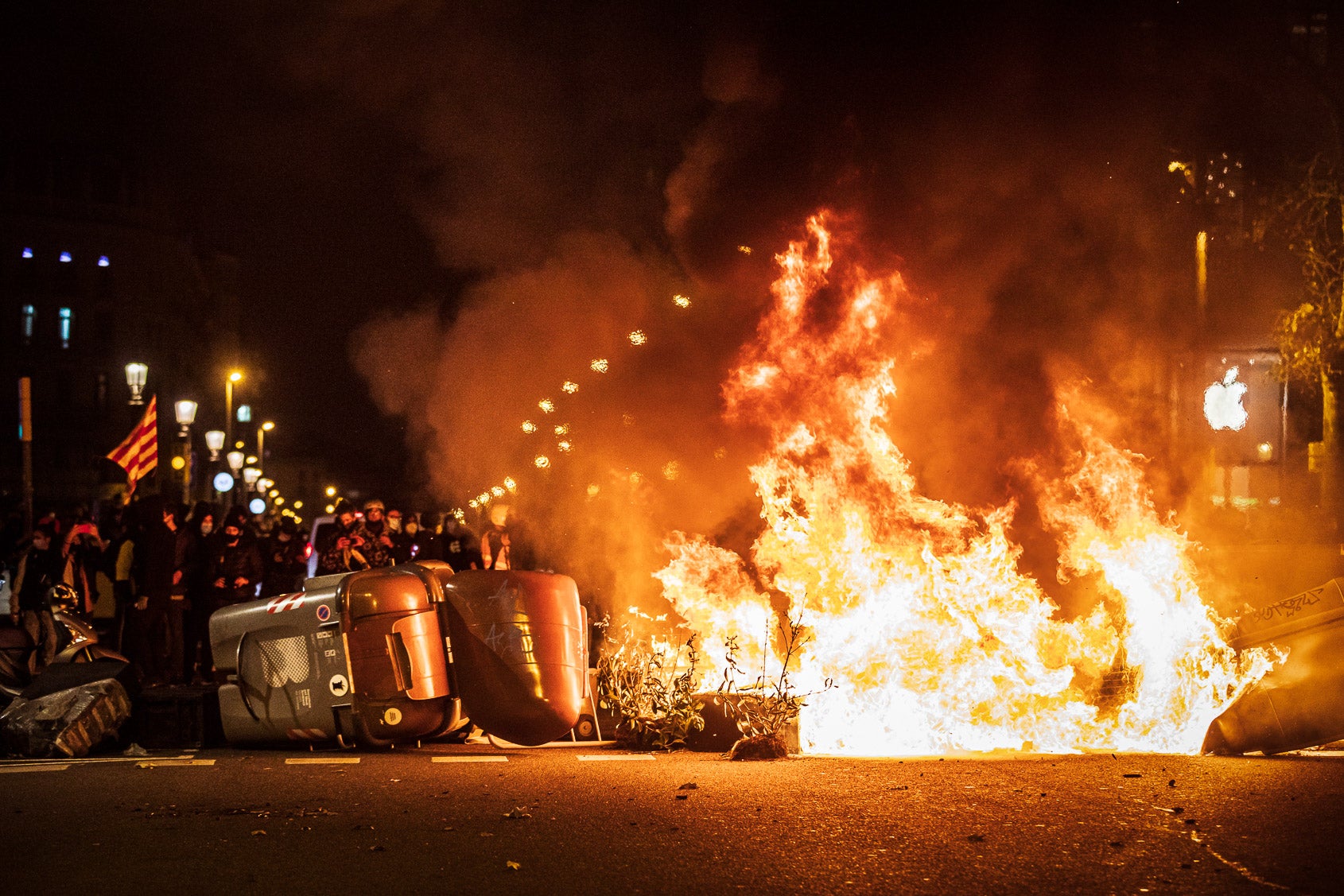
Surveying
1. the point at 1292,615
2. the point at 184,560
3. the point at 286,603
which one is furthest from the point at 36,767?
the point at 1292,615

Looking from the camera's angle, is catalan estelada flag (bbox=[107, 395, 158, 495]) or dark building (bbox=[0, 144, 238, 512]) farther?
dark building (bbox=[0, 144, 238, 512])

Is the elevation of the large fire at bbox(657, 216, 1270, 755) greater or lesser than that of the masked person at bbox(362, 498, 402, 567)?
lesser

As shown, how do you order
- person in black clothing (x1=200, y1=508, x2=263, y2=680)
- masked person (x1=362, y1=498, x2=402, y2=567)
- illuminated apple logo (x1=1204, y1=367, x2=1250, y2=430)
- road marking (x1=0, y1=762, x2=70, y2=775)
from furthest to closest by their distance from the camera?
illuminated apple logo (x1=1204, y1=367, x2=1250, y2=430)
person in black clothing (x1=200, y1=508, x2=263, y2=680)
masked person (x1=362, y1=498, x2=402, y2=567)
road marking (x1=0, y1=762, x2=70, y2=775)

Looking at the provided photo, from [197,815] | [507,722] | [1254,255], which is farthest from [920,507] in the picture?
[1254,255]

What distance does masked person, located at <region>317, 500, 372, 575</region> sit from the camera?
11.8 meters

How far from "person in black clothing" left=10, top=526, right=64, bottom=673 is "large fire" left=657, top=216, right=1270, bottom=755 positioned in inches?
224

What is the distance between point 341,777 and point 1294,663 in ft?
20.0

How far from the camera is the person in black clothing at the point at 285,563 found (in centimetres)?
1391

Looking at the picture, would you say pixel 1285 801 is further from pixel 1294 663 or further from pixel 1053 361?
pixel 1053 361

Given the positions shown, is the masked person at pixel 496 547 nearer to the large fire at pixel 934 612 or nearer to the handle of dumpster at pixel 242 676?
the large fire at pixel 934 612

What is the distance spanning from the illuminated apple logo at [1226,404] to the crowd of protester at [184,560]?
16855 millimetres

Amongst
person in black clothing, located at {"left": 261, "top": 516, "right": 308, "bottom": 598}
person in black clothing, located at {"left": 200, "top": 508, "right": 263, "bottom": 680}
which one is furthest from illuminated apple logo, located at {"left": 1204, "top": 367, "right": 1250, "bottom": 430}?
person in black clothing, located at {"left": 200, "top": 508, "right": 263, "bottom": 680}

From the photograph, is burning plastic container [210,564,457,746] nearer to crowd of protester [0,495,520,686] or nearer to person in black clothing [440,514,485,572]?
crowd of protester [0,495,520,686]

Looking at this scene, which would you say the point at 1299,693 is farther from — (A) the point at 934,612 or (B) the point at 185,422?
(B) the point at 185,422
